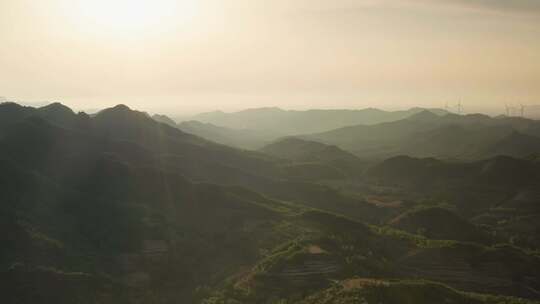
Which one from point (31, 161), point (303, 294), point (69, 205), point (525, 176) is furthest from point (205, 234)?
point (525, 176)

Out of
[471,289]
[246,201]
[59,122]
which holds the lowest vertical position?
[471,289]

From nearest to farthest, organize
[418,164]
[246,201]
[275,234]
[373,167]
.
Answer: [275,234] → [246,201] → [418,164] → [373,167]

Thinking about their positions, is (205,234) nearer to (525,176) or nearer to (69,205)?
(69,205)

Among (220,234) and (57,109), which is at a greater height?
(57,109)

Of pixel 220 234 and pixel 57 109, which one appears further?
pixel 57 109

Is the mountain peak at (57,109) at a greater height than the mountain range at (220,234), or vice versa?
the mountain peak at (57,109)

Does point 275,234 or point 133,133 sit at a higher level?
point 133,133

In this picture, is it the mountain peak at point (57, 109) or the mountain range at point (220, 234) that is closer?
the mountain range at point (220, 234)

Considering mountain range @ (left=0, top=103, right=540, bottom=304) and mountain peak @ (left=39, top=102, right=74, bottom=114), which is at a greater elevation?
mountain peak @ (left=39, top=102, right=74, bottom=114)

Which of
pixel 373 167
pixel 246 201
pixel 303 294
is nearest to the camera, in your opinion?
pixel 303 294

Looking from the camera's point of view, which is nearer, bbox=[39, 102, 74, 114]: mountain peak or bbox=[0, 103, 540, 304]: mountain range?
bbox=[0, 103, 540, 304]: mountain range

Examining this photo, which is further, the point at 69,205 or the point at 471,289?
the point at 69,205
